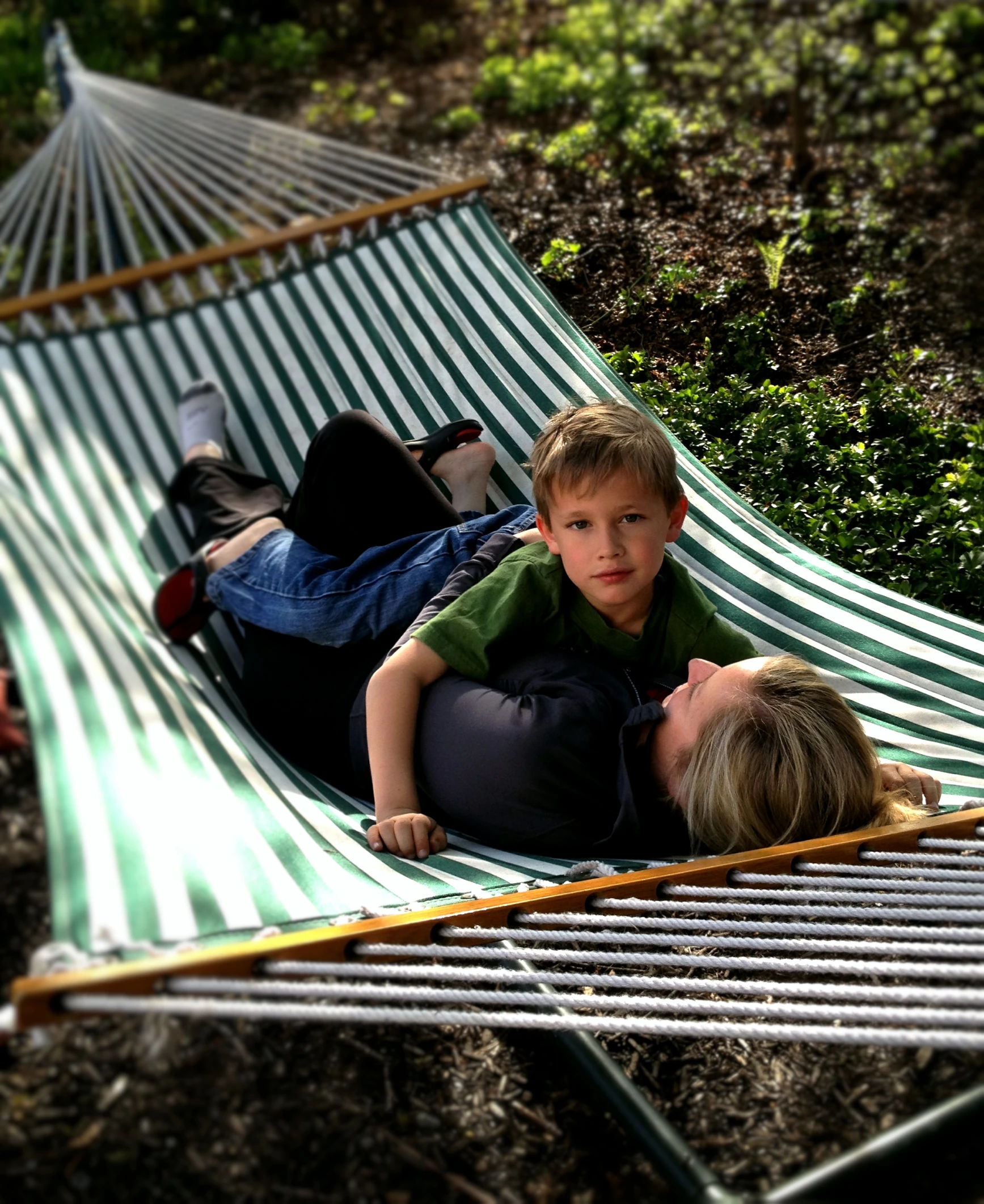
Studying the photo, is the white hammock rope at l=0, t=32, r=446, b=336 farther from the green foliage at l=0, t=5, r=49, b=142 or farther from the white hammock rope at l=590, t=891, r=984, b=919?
the white hammock rope at l=590, t=891, r=984, b=919

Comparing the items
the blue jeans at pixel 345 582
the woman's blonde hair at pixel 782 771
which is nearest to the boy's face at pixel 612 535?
the woman's blonde hair at pixel 782 771

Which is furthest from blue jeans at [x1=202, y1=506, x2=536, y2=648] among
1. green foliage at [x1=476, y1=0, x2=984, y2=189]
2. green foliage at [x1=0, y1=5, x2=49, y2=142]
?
green foliage at [x1=0, y1=5, x2=49, y2=142]

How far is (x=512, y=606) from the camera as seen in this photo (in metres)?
1.97

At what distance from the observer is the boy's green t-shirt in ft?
6.50

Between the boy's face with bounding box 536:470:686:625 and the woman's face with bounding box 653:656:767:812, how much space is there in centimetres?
18

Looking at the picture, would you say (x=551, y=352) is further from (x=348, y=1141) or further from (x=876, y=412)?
(x=348, y=1141)

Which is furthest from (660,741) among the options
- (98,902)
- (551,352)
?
(551,352)

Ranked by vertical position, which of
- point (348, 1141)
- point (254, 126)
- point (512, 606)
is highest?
point (254, 126)

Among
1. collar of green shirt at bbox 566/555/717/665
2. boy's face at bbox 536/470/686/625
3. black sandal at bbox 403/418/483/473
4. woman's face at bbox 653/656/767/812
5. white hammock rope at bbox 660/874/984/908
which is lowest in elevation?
white hammock rope at bbox 660/874/984/908

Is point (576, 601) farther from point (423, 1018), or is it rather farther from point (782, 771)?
point (423, 1018)

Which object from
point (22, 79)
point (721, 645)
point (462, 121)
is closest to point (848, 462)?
point (721, 645)

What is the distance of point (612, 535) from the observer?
6.23 ft

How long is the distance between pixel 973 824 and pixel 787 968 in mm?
618

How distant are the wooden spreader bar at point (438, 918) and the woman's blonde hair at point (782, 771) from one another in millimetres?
A: 52
